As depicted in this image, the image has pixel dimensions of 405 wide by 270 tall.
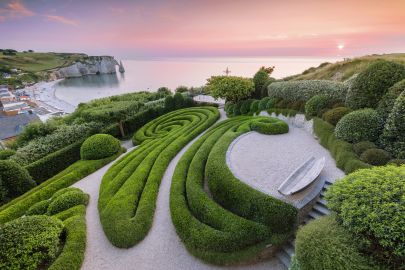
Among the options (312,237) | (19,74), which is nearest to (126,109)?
(312,237)

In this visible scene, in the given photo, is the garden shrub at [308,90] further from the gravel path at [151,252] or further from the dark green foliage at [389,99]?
the gravel path at [151,252]

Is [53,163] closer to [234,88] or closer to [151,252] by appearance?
[151,252]

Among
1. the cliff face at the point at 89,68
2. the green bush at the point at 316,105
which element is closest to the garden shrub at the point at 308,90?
the green bush at the point at 316,105

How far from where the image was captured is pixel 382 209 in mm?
5273

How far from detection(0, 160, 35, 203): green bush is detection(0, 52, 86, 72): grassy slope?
149 metres

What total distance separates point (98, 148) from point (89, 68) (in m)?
167

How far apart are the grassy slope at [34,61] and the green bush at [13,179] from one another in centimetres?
14913

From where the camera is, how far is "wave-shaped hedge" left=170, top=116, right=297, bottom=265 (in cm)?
840

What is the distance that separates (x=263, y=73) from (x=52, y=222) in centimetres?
2562

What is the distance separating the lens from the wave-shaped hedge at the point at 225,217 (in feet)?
27.6

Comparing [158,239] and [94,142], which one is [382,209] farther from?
[94,142]

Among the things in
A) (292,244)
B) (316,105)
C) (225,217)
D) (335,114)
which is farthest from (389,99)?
(225,217)

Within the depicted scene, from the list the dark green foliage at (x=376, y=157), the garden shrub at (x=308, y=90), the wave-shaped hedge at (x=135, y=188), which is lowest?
the wave-shaped hedge at (x=135, y=188)

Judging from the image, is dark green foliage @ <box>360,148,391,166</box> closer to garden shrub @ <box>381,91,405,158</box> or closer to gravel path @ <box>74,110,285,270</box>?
garden shrub @ <box>381,91,405,158</box>
